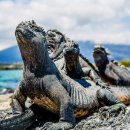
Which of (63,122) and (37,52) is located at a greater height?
(37,52)

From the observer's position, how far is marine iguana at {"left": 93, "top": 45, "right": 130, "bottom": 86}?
9.71 meters

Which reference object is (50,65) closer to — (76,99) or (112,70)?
(76,99)

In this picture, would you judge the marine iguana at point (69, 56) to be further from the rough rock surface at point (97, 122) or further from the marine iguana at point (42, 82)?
the rough rock surface at point (97, 122)

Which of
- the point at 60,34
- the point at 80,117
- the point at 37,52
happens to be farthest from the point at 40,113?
the point at 60,34

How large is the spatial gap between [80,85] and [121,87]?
1.47 meters

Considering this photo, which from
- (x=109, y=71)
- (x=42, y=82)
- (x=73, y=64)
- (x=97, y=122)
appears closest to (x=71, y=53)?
(x=73, y=64)

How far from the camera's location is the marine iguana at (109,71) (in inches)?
382

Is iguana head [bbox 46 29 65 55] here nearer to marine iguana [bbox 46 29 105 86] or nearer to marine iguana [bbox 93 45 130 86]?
marine iguana [bbox 46 29 105 86]

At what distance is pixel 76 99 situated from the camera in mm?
7781

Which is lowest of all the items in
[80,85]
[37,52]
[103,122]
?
[103,122]

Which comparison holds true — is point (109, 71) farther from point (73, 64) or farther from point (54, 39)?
point (73, 64)

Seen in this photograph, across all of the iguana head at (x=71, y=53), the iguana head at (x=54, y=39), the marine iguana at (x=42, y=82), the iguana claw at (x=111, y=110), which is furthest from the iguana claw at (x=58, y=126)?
the iguana head at (x=54, y=39)

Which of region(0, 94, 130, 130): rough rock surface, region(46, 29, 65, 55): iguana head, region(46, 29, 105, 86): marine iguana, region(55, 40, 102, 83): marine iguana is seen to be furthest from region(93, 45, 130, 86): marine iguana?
region(0, 94, 130, 130): rough rock surface

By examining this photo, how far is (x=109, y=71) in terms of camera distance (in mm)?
9852
